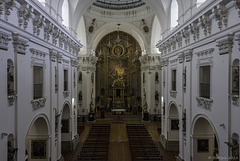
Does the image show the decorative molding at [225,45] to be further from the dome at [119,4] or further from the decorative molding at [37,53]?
the dome at [119,4]

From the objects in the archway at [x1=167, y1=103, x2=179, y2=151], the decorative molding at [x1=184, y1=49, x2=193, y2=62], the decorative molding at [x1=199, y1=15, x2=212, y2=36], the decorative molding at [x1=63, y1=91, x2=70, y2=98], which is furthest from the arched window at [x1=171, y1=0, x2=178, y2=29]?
the decorative molding at [x1=63, y1=91, x2=70, y2=98]

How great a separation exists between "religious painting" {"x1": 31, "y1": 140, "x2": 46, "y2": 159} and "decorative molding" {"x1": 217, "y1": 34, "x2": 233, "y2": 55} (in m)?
8.80

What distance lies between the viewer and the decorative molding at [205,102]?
8268mm

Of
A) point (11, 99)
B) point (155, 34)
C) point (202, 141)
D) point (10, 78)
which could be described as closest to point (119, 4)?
point (155, 34)

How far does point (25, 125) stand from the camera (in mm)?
7605

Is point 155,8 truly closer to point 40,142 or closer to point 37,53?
point 37,53

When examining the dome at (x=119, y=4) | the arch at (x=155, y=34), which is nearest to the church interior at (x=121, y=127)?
the arch at (x=155, y=34)

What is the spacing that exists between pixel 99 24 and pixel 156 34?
6.86m

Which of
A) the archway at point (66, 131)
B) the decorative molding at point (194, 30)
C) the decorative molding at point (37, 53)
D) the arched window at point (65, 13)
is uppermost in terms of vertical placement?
the arched window at point (65, 13)

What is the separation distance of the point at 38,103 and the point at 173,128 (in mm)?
9596

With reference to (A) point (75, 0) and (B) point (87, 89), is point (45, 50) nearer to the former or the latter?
(A) point (75, 0)

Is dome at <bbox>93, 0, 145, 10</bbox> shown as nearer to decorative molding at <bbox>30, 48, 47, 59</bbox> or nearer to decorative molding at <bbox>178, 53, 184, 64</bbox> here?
decorative molding at <bbox>178, 53, 184, 64</bbox>

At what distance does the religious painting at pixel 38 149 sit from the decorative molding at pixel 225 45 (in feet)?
28.9

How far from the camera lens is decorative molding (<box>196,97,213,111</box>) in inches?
326
